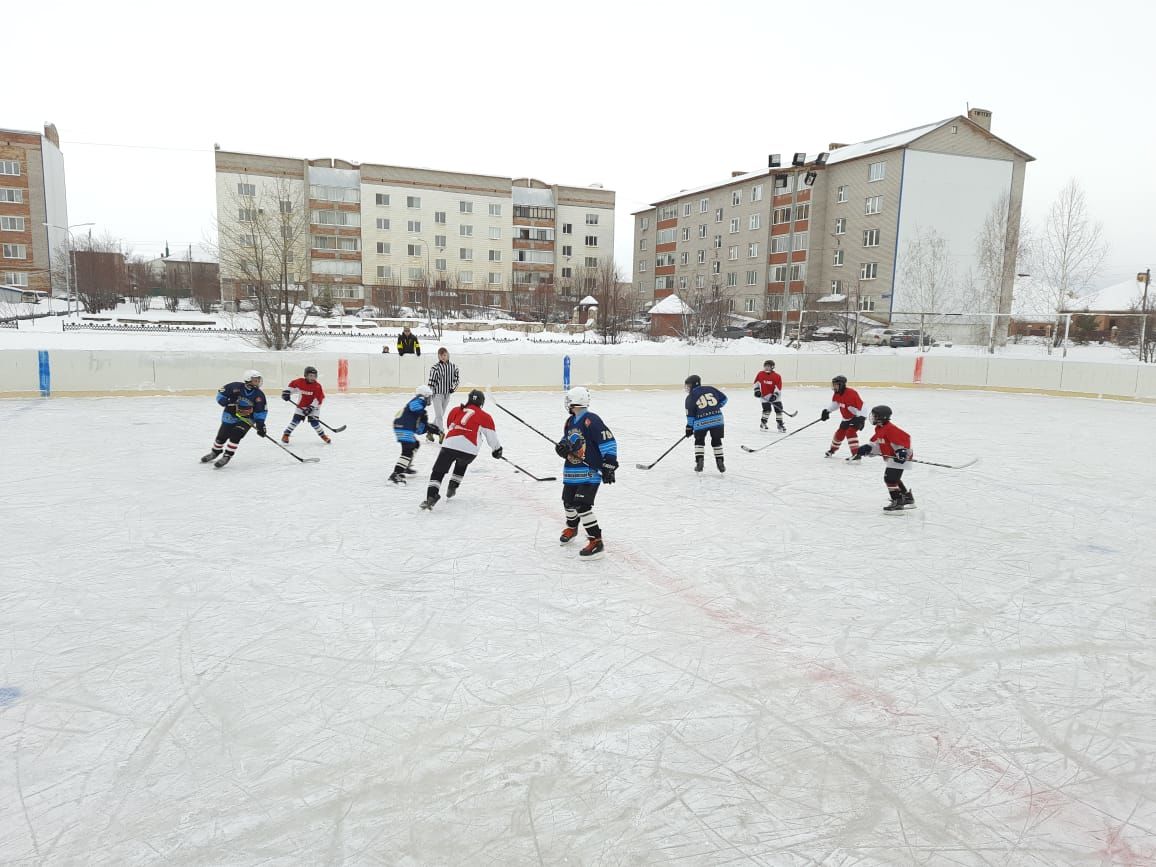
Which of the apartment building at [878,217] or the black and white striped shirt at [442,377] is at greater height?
the apartment building at [878,217]

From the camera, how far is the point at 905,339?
21.5 m

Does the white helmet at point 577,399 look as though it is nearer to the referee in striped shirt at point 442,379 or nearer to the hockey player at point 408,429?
the hockey player at point 408,429

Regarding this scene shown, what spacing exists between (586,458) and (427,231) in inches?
2139

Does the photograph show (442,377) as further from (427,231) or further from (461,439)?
(427,231)

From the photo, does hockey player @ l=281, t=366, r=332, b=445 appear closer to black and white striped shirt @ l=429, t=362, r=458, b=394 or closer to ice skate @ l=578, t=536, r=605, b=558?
black and white striped shirt @ l=429, t=362, r=458, b=394

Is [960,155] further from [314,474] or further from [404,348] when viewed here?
[314,474]

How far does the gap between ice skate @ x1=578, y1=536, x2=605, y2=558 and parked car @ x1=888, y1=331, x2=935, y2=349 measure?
60.5 ft

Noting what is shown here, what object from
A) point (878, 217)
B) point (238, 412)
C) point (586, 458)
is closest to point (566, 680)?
point (586, 458)

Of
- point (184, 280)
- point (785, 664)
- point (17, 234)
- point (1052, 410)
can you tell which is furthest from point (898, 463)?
point (184, 280)

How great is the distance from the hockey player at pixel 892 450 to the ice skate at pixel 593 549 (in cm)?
293

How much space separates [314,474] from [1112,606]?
7.13 m

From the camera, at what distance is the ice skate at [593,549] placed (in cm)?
541

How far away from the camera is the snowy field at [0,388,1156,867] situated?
247 centimetres

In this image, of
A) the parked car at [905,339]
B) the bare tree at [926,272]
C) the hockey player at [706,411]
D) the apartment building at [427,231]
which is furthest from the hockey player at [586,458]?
the apartment building at [427,231]
